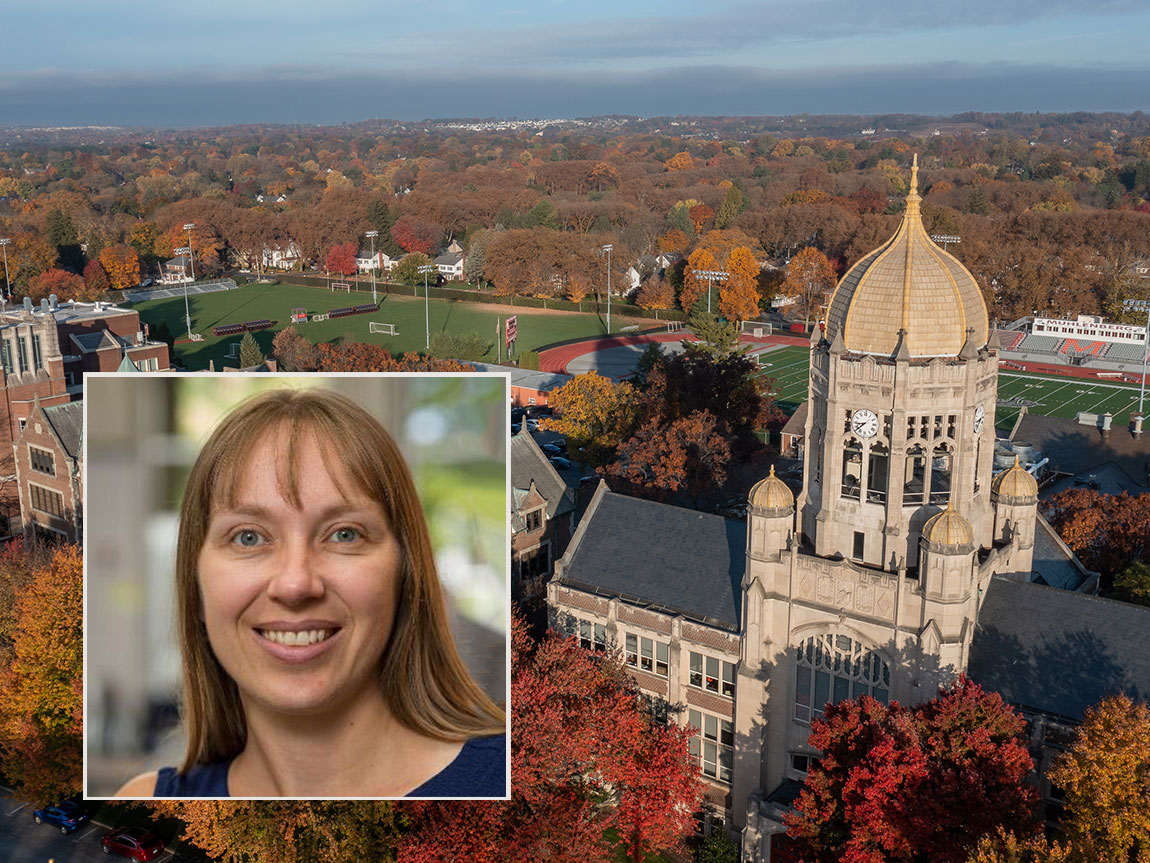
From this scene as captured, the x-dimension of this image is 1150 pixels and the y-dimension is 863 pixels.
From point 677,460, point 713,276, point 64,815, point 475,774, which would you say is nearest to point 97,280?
point 713,276

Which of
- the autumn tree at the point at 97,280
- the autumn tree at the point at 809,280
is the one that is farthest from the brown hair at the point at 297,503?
the autumn tree at the point at 97,280

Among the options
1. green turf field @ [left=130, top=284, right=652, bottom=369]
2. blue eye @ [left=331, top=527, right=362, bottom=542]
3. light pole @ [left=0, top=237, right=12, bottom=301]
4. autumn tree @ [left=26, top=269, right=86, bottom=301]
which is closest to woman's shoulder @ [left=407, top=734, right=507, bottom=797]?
blue eye @ [left=331, top=527, right=362, bottom=542]

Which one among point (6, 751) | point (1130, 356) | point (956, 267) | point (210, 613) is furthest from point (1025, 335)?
point (210, 613)

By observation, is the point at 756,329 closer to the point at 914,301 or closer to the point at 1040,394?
the point at 1040,394

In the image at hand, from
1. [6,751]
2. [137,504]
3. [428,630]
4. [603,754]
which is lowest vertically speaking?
[6,751]

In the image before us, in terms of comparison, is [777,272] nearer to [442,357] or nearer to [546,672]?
[442,357]

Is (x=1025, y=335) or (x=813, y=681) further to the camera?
(x=1025, y=335)
